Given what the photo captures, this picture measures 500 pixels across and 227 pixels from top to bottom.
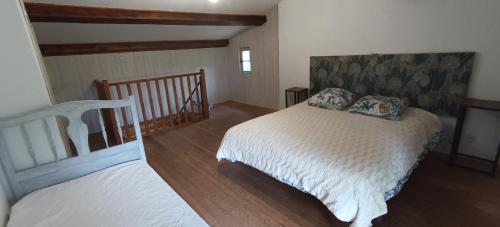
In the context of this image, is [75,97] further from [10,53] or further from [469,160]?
[469,160]

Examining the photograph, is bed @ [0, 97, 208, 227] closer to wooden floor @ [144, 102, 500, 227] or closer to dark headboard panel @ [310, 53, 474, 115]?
wooden floor @ [144, 102, 500, 227]

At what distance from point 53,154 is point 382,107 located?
10.4ft

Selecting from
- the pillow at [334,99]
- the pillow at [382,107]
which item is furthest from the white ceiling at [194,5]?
the pillow at [382,107]

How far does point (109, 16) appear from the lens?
9.36 ft

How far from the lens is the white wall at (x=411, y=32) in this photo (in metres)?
2.35

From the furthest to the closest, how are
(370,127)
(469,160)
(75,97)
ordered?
(75,97) < (469,160) < (370,127)

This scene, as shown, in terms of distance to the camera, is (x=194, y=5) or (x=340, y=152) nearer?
(x=340, y=152)

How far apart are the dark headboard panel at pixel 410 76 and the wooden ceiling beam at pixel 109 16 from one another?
206cm

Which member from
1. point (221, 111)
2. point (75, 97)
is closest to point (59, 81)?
point (75, 97)

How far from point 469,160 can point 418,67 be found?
1221 mm

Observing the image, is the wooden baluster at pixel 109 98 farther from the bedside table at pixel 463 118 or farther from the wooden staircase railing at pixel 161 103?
the bedside table at pixel 463 118

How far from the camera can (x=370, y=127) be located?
2.34 metres

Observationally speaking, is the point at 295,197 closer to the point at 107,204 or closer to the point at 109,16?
the point at 107,204

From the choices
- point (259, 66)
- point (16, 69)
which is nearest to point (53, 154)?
point (16, 69)
